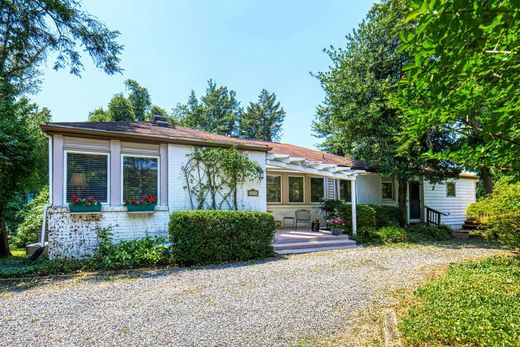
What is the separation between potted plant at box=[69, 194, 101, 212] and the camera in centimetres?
710

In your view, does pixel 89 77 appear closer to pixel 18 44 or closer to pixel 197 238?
pixel 18 44

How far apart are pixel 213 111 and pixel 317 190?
95.5 feet

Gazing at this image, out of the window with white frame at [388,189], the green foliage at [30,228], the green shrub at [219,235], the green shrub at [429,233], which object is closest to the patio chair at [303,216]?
the green shrub at [429,233]

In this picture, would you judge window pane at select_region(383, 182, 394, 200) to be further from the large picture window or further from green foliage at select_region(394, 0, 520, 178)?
the large picture window

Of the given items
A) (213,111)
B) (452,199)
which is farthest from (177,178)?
(213,111)

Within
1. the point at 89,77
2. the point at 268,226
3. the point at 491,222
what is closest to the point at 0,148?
the point at 89,77

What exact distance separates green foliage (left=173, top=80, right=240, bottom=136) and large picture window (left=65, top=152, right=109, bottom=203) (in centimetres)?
3060

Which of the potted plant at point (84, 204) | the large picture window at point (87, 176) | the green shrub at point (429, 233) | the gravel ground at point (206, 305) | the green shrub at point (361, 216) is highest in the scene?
the large picture window at point (87, 176)

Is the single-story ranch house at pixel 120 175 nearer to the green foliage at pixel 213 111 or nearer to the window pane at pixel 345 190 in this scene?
the window pane at pixel 345 190

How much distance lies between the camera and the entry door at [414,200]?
51.0 feet

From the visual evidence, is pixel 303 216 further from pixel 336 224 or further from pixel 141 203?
pixel 141 203

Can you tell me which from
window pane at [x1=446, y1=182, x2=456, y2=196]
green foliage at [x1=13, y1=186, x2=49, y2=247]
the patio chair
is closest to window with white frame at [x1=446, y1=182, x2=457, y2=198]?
window pane at [x1=446, y1=182, x2=456, y2=196]

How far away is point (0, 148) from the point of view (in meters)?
8.32

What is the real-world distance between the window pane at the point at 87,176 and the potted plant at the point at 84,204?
0.21m
